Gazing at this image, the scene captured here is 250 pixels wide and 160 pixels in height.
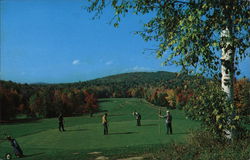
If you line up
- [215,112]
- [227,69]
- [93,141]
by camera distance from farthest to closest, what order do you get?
[93,141]
[227,69]
[215,112]

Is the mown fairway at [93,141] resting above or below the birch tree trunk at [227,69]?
below

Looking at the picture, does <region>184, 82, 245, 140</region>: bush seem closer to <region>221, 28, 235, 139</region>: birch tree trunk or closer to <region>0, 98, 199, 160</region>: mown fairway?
<region>221, 28, 235, 139</region>: birch tree trunk

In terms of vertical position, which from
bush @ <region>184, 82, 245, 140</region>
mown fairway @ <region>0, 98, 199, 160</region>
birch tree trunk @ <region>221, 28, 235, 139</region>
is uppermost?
birch tree trunk @ <region>221, 28, 235, 139</region>

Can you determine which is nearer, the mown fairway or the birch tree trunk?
the birch tree trunk

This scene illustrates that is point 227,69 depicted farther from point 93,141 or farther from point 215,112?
point 93,141

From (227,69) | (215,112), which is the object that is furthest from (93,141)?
(227,69)

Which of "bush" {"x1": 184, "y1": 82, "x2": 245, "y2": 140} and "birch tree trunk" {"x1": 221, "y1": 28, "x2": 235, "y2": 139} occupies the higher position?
"birch tree trunk" {"x1": 221, "y1": 28, "x2": 235, "y2": 139}

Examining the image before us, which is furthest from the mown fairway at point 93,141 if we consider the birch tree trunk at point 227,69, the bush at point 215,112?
the birch tree trunk at point 227,69

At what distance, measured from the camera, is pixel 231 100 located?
11.9 metres

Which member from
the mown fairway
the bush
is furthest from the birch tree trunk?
the mown fairway

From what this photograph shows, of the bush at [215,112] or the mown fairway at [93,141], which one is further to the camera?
the mown fairway at [93,141]

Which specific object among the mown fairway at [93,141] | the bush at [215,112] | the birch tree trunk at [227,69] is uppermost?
the birch tree trunk at [227,69]

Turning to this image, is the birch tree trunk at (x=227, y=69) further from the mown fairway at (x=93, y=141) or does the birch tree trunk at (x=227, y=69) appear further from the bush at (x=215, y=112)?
the mown fairway at (x=93, y=141)

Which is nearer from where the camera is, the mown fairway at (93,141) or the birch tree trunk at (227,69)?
the birch tree trunk at (227,69)
